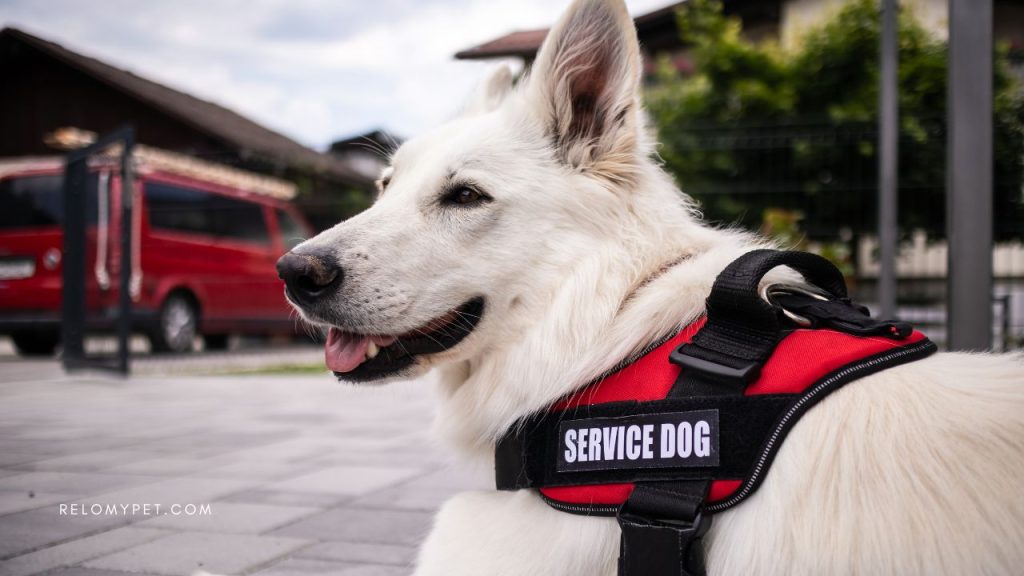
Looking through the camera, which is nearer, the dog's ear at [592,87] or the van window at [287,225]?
the dog's ear at [592,87]

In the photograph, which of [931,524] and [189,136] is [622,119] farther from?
[189,136]

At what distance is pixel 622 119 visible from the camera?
6.98 ft

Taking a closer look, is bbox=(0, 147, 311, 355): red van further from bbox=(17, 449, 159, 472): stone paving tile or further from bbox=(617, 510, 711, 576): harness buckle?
bbox=(617, 510, 711, 576): harness buckle

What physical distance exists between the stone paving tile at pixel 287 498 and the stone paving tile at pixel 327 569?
30.5 inches

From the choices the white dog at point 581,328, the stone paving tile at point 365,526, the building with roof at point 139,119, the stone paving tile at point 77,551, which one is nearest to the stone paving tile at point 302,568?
the stone paving tile at point 365,526

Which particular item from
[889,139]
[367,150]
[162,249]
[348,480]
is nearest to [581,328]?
[348,480]

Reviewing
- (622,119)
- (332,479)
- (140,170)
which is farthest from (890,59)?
(140,170)

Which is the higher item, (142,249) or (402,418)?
(142,249)

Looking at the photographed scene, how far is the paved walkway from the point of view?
2496 mm

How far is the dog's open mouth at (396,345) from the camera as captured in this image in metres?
2.03

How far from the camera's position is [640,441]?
156cm

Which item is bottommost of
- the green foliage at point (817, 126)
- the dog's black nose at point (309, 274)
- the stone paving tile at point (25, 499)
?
the stone paving tile at point (25, 499)

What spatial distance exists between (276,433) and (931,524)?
451 cm

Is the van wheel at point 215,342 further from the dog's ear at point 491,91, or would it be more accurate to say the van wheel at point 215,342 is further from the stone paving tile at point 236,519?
the dog's ear at point 491,91
